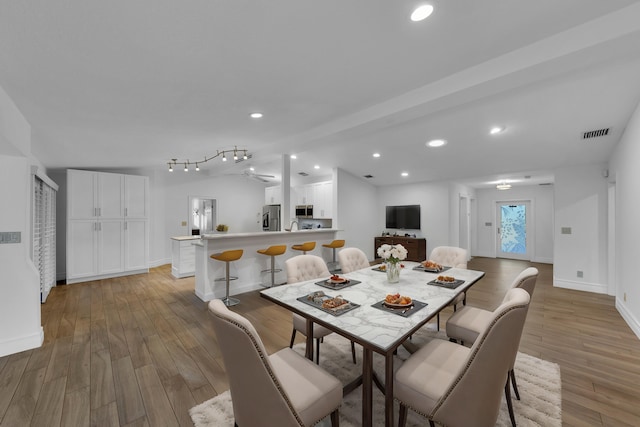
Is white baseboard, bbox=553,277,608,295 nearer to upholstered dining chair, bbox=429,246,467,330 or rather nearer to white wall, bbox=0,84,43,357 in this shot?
upholstered dining chair, bbox=429,246,467,330

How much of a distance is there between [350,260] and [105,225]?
515 centimetres

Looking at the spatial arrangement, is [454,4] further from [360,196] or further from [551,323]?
[360,196]

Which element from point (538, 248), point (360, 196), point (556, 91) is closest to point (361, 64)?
point (556, 91)

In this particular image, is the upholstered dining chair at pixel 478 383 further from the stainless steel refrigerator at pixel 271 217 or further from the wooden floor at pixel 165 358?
the stainless steel refrigerator at pixel 271 217

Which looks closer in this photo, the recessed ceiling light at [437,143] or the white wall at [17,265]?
the white wall at [17,265]

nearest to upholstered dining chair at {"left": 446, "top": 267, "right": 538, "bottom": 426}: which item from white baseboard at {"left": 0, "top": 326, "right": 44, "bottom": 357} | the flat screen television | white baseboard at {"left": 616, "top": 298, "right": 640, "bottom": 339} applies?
white baseboard at {"left": 616, "top": 298, "right": 640, "bottom": 339}

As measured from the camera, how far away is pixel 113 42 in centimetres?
171

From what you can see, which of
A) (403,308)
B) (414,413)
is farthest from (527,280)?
(414,413)

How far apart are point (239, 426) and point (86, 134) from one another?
12.7 ft

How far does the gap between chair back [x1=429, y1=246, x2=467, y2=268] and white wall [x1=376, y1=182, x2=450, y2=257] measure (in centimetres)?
375

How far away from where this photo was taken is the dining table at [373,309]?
4.69ft

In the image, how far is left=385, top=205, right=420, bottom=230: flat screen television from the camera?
7362 mm

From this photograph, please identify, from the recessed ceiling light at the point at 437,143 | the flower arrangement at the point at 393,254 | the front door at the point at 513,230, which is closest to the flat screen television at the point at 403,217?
the recessed ceiling light at the point at 437,143

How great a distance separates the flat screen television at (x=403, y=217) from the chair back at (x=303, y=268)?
17.1 feet
